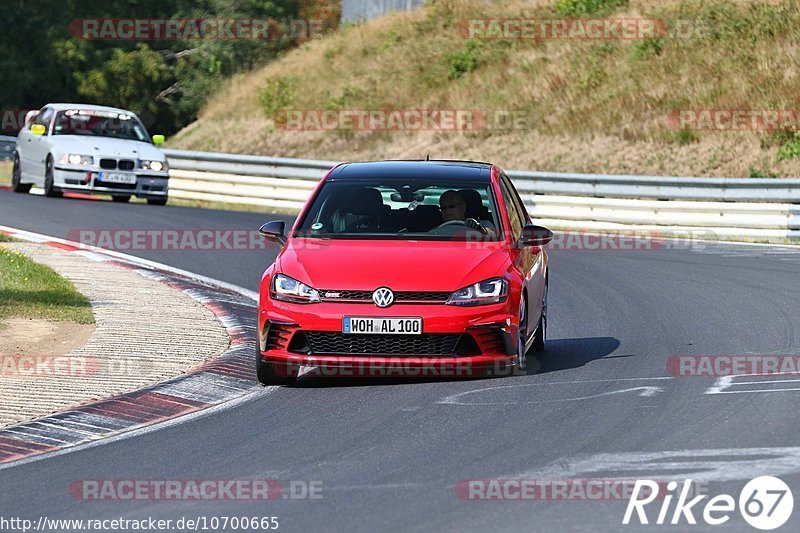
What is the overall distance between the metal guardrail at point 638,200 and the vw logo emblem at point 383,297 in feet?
43.0

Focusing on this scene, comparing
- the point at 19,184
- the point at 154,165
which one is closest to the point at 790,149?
the point at 154,165

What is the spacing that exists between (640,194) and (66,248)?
32.0ft

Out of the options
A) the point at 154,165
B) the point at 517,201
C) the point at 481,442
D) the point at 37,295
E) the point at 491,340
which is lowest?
the point at 154,165

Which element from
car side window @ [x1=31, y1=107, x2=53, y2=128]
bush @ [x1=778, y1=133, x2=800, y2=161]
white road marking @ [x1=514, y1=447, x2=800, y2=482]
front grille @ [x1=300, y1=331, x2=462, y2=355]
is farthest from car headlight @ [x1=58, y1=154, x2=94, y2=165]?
white road marking @ [x1=514, y1=447, x2=800, y2=482]

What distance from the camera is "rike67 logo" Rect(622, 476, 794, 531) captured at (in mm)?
6156

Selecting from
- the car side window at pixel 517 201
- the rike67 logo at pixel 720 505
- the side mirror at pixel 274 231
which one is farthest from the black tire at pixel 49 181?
the rike67 logo at pixel 720 505

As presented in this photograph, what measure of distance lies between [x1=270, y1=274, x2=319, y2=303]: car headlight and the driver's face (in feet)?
4.72

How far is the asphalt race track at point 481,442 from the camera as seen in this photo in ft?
21.3

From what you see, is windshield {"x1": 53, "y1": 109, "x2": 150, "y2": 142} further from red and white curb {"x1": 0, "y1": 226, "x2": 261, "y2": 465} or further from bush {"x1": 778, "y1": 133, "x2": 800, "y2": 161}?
red and white curb {"x1": 0, "y1": 226, "x2": 261, "y2": 465}

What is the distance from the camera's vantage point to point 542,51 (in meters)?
36.2

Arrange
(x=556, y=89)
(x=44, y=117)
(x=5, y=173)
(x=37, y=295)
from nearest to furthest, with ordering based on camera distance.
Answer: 1. (x=37, y=295)
2. (x=44, y=117)
3. (x=556, y=89)
4. (x=5, y=173)

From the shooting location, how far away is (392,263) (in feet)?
32.8

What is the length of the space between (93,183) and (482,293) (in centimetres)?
1723

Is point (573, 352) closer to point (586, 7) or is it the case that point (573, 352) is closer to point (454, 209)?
→ point (454, 209)
